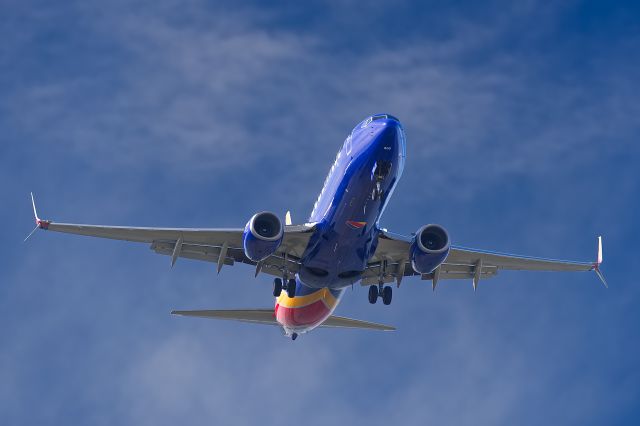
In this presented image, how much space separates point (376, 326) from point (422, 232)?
8543mm

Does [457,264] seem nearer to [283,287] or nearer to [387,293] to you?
[387,293]

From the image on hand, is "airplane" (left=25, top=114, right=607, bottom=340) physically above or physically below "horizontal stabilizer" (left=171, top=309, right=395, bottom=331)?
above

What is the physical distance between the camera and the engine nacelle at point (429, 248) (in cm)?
3853

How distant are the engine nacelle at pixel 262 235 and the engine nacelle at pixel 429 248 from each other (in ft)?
17.2

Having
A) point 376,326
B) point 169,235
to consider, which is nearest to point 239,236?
point 169,235

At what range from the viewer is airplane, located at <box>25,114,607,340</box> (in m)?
36.8

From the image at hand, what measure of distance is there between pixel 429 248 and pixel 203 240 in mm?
9061

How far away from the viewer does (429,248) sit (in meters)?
38.8

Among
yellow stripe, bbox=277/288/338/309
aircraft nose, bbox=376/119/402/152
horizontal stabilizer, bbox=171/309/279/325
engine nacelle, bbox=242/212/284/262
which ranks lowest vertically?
horizontal stabilizer, bbox=171/309/279/325

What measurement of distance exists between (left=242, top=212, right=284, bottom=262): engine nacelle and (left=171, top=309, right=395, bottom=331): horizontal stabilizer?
7617 mm

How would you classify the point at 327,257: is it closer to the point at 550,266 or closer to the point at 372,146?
the point at 372,146

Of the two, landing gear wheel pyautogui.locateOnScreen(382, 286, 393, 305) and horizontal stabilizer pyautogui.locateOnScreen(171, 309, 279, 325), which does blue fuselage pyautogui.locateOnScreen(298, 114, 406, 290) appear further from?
horizontal stabilizer pyautogui.locateOnScreen(171, 309, 279, 325)

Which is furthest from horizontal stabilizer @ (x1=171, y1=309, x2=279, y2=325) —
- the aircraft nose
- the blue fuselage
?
the aircraft nose

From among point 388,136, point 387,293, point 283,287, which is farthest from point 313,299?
point 388,136
